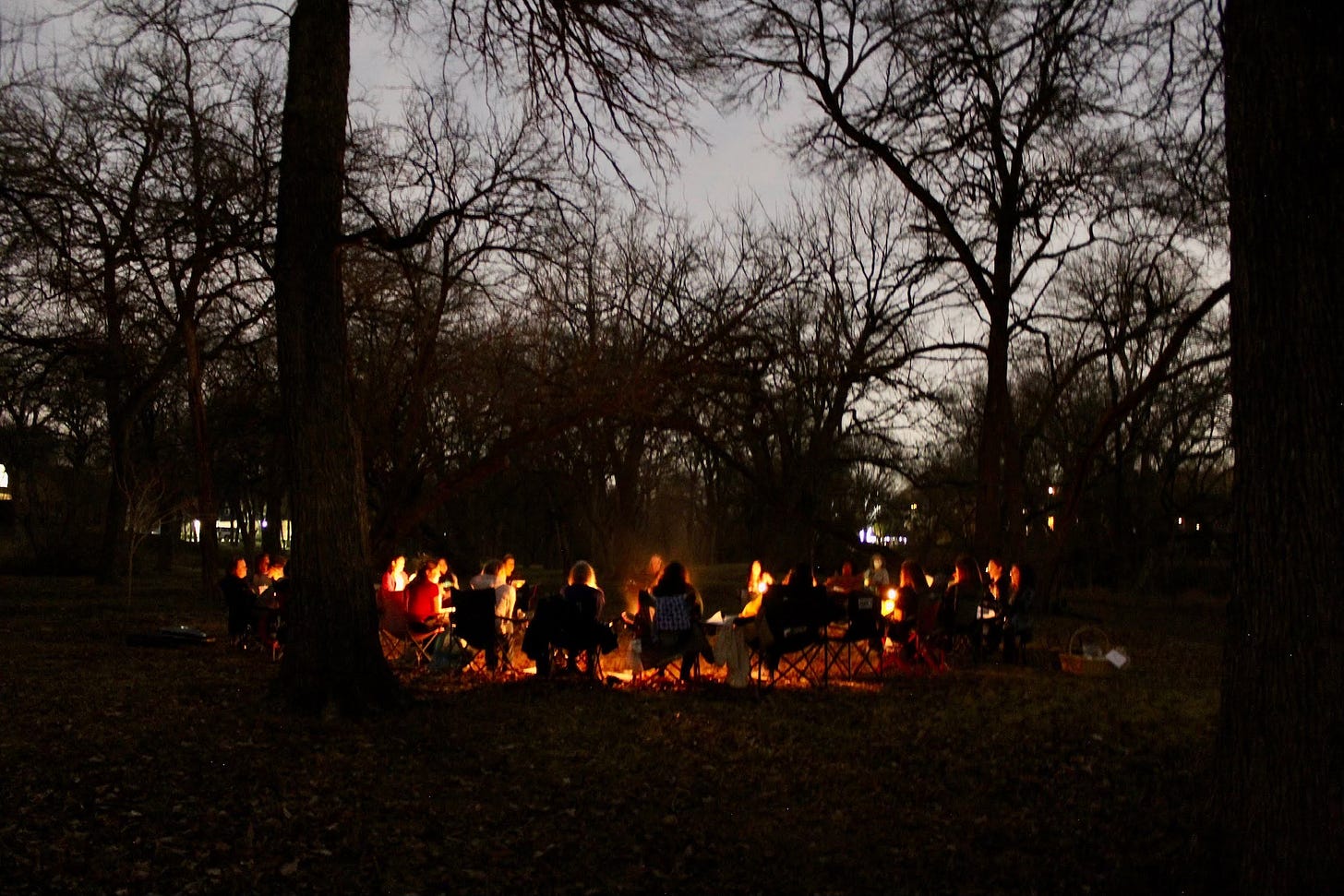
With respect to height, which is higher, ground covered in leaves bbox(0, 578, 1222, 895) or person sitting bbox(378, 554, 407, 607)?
person sitting bbox(378, 554, 407, 607)

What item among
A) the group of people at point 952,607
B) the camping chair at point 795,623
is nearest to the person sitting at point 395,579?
the group of people at point 952,607

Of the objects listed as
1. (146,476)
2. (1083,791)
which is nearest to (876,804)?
(1083,791)

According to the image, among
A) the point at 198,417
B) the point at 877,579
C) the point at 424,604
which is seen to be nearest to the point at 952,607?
the point at 877,579

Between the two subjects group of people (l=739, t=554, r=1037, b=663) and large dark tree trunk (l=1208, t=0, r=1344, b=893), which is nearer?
large dark tree trunk (l=1208, t=0, r=1344, b=893)

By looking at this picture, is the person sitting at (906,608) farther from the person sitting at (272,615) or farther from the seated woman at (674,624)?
the person sitting at (272,615)

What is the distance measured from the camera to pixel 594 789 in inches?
264

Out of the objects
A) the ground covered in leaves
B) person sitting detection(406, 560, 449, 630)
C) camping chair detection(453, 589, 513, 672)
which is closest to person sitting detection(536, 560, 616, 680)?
the ground covered in leaves

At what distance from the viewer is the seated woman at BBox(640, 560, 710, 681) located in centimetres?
1077

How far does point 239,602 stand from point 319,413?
5.27 meters

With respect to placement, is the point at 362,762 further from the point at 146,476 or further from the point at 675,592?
the point at 146,476

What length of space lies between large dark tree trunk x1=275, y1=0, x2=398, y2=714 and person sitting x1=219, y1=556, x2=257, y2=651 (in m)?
4.45

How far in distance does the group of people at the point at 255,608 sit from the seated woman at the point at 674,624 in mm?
3956

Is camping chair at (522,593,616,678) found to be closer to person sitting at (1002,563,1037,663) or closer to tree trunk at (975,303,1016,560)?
person sitting at (1002,563,1037,663)

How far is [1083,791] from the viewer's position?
6.71 meters
